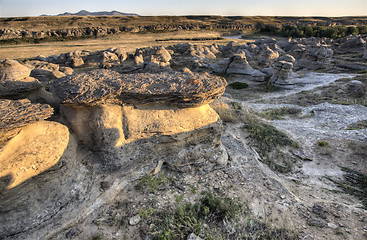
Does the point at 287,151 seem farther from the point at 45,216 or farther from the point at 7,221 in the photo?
A: the point at 7,221

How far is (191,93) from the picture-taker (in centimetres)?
584

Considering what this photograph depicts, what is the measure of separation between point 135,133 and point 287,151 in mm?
7499

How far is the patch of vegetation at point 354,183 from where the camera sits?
7.08 m

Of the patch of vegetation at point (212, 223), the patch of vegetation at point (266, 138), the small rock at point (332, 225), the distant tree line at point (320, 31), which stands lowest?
the patch of vegetation at point (266, 138)

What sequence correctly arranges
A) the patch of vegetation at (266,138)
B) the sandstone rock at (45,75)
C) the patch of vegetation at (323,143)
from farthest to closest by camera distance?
the sandstone rock at (45,75) < the patch of vegetation at (323,143) < the patch of vegetation at (266,138)

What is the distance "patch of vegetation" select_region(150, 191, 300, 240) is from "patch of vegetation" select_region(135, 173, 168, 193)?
79 cm

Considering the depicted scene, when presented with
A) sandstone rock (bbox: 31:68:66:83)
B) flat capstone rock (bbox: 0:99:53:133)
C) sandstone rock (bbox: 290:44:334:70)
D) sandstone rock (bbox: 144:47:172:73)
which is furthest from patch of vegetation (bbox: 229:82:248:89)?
flat capstone rock (bbox: 0:99:53:133)

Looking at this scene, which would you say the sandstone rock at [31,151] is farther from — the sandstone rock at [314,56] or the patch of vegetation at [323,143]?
the sandstone rock at [314,56]

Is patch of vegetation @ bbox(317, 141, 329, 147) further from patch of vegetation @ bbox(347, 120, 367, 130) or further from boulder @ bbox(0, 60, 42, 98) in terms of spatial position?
boulder @ bbox(0, 60, 42, 98)

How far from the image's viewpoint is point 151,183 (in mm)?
5695

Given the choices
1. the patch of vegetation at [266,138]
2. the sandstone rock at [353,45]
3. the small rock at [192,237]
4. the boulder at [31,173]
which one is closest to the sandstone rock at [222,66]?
the patch of vegetation at [266,138]

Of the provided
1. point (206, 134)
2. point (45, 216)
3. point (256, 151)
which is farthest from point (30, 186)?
point (256, 151)

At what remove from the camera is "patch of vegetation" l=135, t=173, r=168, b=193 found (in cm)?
561

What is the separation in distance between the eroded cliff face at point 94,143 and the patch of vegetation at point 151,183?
0.74 ft
